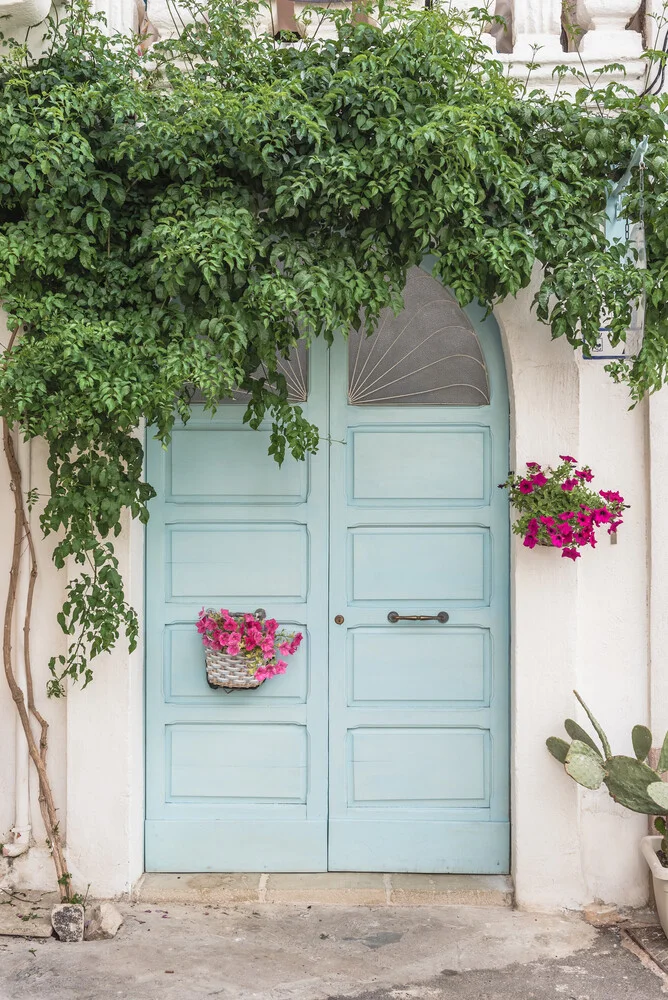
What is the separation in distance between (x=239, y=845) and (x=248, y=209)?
2.75 m

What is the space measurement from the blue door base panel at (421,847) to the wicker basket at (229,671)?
2.55 feet

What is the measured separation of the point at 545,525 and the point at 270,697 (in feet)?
4.78

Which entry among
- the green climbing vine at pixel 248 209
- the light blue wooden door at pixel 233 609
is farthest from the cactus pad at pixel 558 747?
the green climbing vine at pixel 248 209

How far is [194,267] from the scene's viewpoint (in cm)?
327

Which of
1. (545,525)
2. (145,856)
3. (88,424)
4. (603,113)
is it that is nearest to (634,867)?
(545,525)

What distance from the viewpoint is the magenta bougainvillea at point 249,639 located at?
377 cm

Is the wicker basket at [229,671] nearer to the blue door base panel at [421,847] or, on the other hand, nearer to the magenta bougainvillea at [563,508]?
the blue door base panel at [421,847]

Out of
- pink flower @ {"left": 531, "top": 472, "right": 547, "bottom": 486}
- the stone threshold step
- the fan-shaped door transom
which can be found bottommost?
the stone threshold step

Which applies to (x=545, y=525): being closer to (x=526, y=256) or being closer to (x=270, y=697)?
(x=526, y=256)

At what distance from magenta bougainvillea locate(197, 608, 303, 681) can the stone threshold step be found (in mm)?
924

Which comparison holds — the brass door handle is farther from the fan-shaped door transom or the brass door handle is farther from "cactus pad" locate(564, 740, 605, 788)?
the fan-shaped door transom

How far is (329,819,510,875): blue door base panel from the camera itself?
394 centimetres

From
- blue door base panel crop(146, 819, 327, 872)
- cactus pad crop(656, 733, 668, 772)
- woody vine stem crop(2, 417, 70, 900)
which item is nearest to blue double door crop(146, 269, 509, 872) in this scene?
blue door base panel crop(146, 819, 327, 872)

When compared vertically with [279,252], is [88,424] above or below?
below
